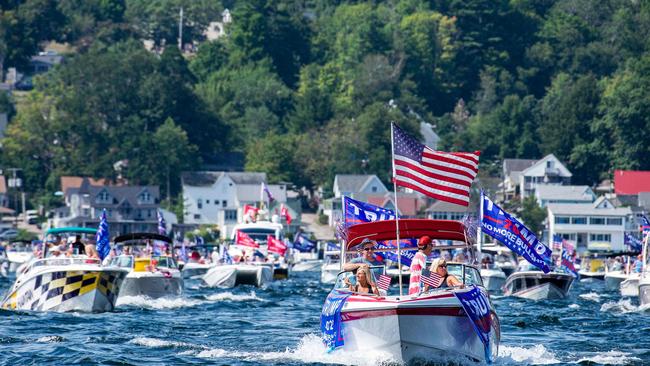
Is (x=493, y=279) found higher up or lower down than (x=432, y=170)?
lower down

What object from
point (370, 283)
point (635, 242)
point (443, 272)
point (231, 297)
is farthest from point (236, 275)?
point (443, 272)

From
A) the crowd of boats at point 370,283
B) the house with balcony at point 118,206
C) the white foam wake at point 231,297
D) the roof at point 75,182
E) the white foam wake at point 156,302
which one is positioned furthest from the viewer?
the roof at point 75,182

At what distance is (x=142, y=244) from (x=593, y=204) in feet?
252

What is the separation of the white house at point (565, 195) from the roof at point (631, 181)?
4.68m

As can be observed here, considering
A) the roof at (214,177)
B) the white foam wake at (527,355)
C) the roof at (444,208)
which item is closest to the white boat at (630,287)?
the white foam wake at (527,355)

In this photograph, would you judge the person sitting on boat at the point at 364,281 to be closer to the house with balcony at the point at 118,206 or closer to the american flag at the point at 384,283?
the american flag at the point at 384,283

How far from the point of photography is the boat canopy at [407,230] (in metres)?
38.0

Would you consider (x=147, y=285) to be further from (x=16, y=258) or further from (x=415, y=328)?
(x=16, y=258)

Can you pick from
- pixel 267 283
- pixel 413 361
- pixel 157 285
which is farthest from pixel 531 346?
pixel 267 283

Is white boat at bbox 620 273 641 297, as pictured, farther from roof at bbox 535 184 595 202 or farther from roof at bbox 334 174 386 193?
roof at bbox 334 174 386 193

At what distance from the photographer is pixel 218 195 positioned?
631 ft

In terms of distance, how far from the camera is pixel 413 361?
34.8 meters

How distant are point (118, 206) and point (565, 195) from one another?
47324 millimetres

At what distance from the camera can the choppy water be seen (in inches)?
1556
